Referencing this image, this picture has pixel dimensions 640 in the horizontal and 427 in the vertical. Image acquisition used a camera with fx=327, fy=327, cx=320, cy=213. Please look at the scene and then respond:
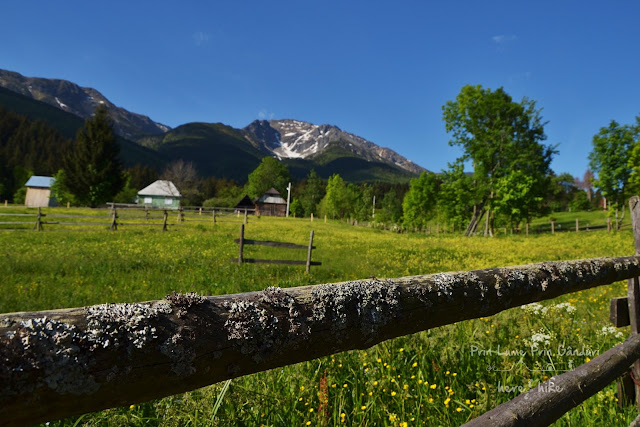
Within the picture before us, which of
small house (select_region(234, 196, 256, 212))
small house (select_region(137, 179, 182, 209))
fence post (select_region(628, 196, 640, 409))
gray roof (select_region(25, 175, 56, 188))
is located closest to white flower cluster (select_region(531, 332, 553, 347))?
fence post (select_region(628, 196, 640, 409))

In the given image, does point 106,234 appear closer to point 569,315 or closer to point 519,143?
point 569,315

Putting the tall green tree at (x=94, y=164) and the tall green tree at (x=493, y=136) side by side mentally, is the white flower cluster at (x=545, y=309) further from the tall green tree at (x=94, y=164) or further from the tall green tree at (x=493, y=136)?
the tall green tree at (x=94, y=164)

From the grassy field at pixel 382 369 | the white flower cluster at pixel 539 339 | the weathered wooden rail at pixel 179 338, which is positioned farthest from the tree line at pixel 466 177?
the weathered wooden rail at pixel 179 338

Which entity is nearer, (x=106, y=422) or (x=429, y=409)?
(x=106, y=422)

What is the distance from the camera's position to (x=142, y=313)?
872 millimetres

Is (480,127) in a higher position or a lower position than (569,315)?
higher

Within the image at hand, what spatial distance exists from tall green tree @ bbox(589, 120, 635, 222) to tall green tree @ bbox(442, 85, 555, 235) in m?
5.38

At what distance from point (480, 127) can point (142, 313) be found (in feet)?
124

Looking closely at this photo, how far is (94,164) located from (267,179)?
6242cm

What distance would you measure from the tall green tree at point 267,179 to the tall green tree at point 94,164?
53.6m

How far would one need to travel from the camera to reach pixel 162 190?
3061 inches

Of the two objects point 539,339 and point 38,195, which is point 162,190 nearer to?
point 38,195

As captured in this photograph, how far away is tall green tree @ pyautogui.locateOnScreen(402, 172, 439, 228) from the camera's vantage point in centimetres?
5174

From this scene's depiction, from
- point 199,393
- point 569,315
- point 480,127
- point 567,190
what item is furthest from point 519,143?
point 567,190
